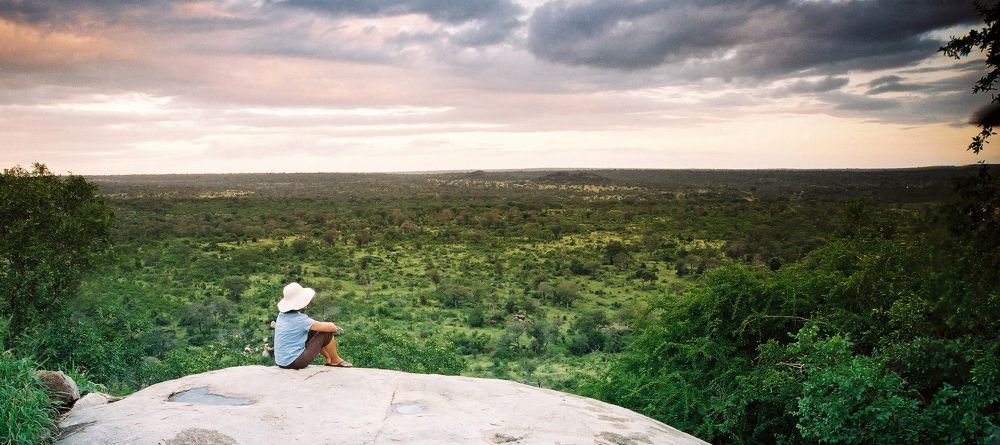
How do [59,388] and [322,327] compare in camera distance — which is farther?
[322,327]

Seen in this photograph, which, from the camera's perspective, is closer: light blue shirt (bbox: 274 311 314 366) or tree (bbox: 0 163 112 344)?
light blue shirt (bbox: 274 311 314 366)

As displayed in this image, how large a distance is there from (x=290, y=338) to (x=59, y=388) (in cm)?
314

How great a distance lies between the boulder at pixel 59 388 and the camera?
843 cm

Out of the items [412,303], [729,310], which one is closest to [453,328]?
[412,303]

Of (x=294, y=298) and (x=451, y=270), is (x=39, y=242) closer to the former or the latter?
(x=294, y=298)

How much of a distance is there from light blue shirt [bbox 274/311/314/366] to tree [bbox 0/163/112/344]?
753 inches

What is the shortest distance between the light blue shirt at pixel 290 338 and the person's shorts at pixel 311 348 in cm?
7

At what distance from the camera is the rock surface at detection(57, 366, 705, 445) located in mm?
7438

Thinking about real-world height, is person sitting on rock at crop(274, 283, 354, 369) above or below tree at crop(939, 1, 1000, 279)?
below

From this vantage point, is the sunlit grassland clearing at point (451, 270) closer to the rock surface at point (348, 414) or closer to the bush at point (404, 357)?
the bush at point (404, 357)

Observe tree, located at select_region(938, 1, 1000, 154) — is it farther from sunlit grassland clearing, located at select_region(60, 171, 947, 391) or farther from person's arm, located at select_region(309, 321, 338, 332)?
person's arm, located at select_region(309, 321, 338, 332)

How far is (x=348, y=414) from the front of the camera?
8.20 m

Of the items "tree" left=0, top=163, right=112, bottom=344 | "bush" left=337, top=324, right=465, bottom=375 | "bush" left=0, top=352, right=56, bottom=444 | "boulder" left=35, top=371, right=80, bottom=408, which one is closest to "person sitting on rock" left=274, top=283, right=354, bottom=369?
"boulder" left=35, top=371, right=80, bottom=408

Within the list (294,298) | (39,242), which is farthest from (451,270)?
(294,298)
